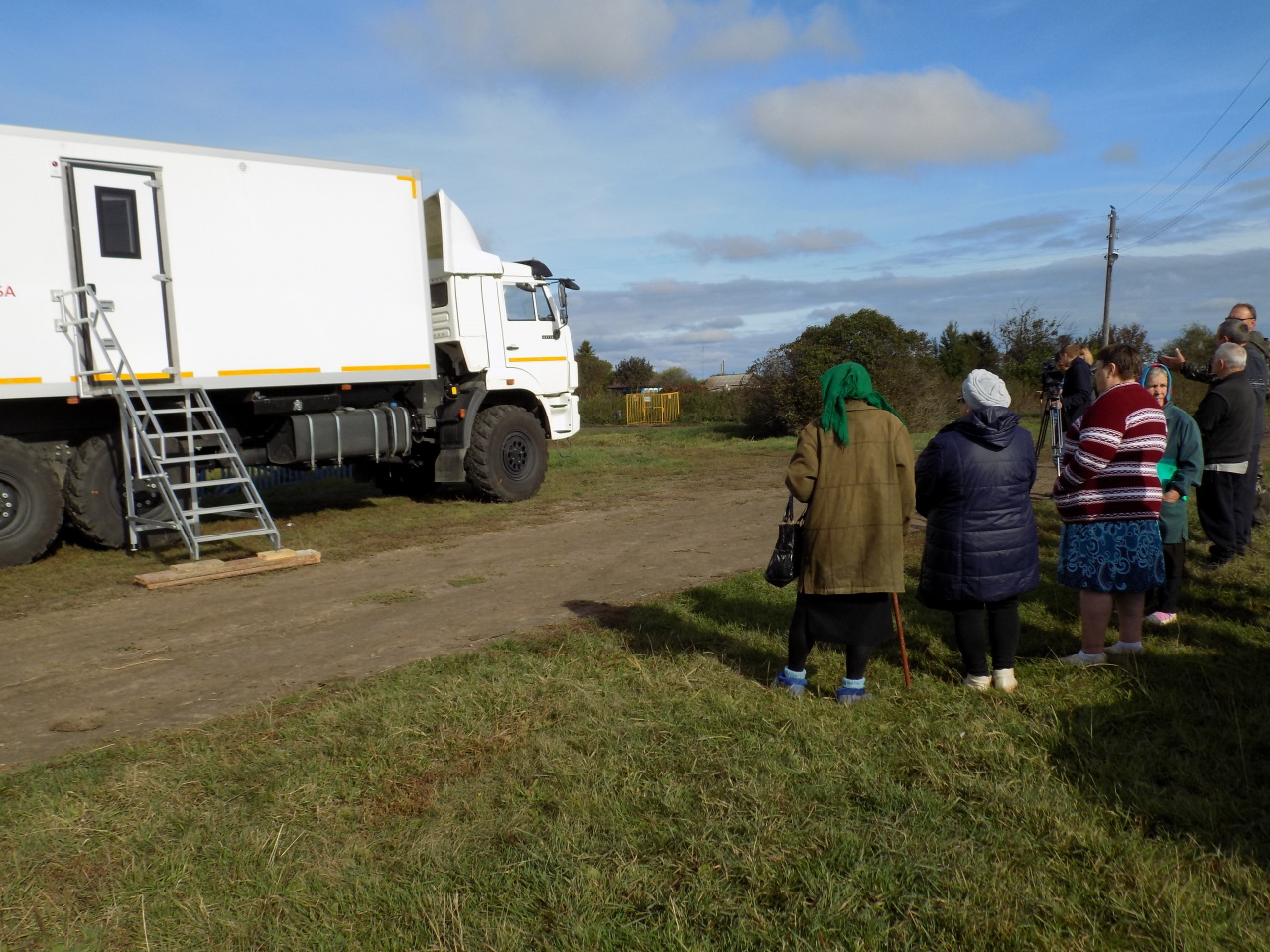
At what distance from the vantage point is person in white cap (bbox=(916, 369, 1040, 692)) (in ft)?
14.1

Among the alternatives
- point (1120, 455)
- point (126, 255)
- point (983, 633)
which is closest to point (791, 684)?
point (983, 633)

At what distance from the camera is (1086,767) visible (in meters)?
3.62

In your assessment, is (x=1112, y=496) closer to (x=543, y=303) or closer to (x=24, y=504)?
(x=24, y=504)

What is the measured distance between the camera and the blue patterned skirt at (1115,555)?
4.73m

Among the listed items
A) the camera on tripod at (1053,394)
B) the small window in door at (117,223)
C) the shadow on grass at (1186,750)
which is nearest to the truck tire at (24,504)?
the small window in door at (117,223)

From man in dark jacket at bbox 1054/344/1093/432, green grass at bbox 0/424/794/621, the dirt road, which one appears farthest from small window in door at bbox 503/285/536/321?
man in dark jacket at bbox 1054/344/1093/432

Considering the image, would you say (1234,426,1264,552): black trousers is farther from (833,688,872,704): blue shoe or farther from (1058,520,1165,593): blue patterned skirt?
(833,688,872,704): blue shoe

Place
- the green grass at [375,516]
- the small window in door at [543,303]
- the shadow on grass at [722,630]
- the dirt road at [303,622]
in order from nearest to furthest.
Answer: the dirt road at [303,622] → the shadow on grass at [722,630] → the green grass at [375,516] → the small window in door at [543,303]

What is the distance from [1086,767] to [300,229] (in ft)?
29.0

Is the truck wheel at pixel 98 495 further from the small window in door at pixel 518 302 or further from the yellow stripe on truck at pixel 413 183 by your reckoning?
the small window in door at pixel 518 302

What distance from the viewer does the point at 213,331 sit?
9.20m

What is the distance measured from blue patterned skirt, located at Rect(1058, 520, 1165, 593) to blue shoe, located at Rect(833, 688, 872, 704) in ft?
4.51

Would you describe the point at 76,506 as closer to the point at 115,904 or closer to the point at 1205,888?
the point at 115,904

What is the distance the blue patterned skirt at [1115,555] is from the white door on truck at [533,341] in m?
8.55
